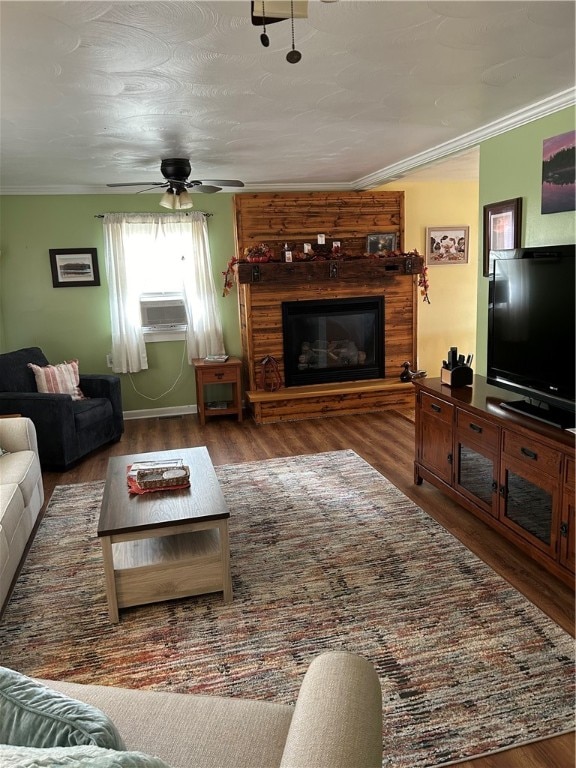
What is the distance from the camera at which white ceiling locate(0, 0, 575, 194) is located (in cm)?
205

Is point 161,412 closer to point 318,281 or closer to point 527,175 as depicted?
point 318,281

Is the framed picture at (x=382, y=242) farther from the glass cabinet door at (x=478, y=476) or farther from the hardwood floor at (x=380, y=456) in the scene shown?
the glass cabinet door at (x=478, y=476)

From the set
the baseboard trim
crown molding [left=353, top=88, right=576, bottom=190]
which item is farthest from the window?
crown molding [left=353, top=88, right=576, bottom=190]

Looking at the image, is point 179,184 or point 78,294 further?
point 78,294

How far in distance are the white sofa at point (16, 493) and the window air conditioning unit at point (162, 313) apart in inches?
104

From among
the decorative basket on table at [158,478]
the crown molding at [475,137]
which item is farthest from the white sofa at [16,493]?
the crown molding at [475,137]

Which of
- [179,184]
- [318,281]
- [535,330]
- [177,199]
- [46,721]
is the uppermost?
[179,184]

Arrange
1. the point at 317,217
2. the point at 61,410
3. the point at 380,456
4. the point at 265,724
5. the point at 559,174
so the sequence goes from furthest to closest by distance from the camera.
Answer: the point at 317,217 → the point at 380,456 → the point at 61,410 → the point at 559,174 → the point at 265,724

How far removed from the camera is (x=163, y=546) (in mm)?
2922

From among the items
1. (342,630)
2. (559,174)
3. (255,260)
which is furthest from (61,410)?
(559,174)

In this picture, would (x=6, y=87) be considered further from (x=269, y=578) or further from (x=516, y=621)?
(x=516, y=621)

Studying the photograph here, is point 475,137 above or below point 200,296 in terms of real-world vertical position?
above

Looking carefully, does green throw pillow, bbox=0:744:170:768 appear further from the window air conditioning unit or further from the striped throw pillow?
the window air conditioning unit

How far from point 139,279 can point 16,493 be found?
3497 mm
